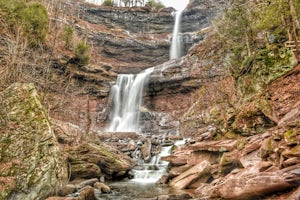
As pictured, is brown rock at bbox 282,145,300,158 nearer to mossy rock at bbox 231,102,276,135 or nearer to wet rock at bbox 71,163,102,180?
mossy rock at bbox 231,102,276,135

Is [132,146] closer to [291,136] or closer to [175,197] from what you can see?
[175,197]

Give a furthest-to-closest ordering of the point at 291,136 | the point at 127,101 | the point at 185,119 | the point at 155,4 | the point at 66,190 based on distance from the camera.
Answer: the point at 155,4 < the point at 127,101 < the point at 185,119 < the point at 66,190 < the point at 291,136

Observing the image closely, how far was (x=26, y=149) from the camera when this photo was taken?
9.01 meters

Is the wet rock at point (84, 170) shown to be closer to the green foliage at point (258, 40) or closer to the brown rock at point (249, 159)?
the brown rock at point (249, 159)

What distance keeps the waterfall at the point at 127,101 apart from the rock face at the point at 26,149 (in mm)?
27387

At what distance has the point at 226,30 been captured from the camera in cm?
2219

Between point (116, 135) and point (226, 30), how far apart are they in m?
15.1

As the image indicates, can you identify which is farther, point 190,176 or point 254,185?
point 190,176

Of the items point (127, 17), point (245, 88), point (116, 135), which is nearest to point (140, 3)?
point (127, 17)

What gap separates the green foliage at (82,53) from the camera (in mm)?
35969

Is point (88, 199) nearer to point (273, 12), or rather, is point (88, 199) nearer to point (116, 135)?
point (273, 12)

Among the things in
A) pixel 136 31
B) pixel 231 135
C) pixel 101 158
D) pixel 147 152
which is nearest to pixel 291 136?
pixel 231 135

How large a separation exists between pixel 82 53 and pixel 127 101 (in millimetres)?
9127

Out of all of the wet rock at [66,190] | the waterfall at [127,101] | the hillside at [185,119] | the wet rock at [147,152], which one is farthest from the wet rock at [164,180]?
the waterfall at [127,101]
